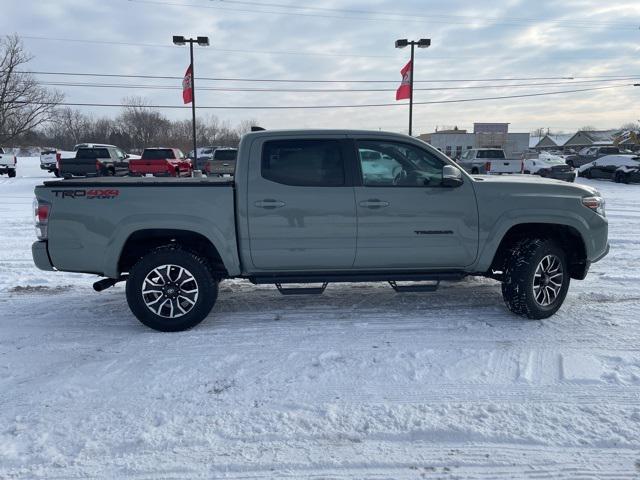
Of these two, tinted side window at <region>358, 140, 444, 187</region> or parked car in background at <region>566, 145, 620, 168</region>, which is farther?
parked car in background at <region>566, 145, 620, 168</region>

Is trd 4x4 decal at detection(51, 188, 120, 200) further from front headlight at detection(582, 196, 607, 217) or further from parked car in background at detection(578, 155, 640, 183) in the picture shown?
parked car in background at detection(578, 155, 640, 183)

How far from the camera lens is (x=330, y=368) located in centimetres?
386

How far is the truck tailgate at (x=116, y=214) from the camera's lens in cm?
444

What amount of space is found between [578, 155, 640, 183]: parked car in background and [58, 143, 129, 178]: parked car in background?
26450 millimetres

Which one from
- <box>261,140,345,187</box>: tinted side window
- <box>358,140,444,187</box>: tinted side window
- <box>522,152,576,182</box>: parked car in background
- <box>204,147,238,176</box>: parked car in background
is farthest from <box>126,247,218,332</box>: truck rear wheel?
<box>522,152,576,182</box>: parked car in background

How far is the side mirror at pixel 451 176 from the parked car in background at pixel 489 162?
20.1 m

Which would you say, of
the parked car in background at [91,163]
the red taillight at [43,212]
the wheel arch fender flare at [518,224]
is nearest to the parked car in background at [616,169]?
the wheel arch fender flare at [518,224]

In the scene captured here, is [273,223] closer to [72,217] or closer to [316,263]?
[316,263]

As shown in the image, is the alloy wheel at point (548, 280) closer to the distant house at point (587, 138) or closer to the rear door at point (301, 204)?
the rear door at point (301, 204)

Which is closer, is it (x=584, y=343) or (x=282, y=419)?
A: (x=282, y=419)

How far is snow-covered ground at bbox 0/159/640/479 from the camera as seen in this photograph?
275 cm

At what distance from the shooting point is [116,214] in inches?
175

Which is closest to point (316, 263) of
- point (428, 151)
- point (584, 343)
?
point (428, 151)

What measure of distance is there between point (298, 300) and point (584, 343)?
9.93 ft
